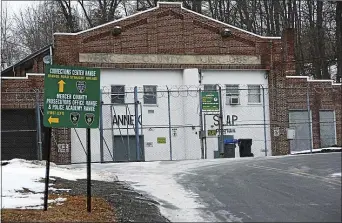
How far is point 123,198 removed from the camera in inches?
446

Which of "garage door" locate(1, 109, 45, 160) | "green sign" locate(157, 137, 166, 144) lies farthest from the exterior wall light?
"garage door" locate(1, 109, 45, 160)

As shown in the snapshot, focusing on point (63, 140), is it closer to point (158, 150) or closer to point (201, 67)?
point (158, 150)

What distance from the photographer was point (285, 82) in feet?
94.3

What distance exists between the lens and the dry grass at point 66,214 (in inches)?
355

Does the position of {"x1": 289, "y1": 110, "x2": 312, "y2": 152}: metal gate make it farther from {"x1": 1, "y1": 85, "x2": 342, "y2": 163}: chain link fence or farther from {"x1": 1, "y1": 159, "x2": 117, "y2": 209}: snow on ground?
{"x1": 1, "y1": 159, "x2": 117, "y2": 209}: snow on ground

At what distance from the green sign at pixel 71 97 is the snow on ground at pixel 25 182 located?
158 cm

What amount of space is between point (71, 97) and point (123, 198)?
2.51 meters

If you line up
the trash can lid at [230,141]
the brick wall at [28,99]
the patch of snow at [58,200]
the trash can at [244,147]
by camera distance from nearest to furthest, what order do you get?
the patch of snow at [58,200] < the brick wall at [28,99] < the trash can at [244,147] < the trash can lid at [230,141]

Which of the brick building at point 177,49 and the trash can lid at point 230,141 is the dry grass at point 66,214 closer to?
the trash can lid at point 230,141

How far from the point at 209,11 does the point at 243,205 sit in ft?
90.1

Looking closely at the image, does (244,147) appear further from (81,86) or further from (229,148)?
(81,86)

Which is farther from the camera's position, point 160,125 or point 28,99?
point 160,125

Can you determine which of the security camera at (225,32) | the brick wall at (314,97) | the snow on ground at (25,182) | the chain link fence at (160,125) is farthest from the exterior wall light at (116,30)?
the snow on ground at (25,182)

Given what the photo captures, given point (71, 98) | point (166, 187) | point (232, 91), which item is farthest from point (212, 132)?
point (71, 98)
